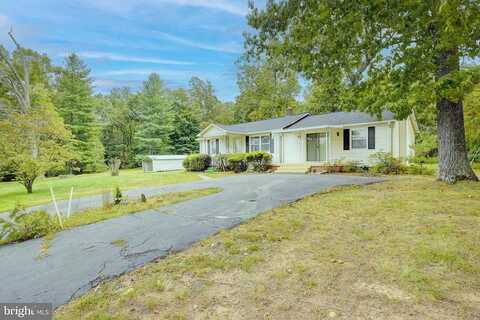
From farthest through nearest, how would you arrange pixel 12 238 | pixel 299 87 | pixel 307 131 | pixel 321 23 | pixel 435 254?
pixel 299 87, pixel 307 131, pixel 321 23, pixel 12 238, pixel 435 254

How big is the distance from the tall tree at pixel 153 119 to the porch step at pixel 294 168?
19988mm

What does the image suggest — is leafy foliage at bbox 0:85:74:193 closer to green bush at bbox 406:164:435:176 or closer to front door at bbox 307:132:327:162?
front door at bbox 307:132:327:162

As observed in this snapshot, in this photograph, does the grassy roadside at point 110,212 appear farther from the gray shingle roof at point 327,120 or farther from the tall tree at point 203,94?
the tall tree at point 203,94

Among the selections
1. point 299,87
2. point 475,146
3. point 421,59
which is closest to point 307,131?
point 475,146

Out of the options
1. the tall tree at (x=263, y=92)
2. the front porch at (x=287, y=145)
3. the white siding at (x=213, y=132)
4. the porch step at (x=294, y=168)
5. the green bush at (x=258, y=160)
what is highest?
the tall tree at (x=263, y=92)

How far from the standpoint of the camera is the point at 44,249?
4.14 m

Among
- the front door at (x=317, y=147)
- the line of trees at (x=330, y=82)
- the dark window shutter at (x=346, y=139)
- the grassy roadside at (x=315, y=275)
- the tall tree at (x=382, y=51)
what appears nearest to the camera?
the grassy roadside at (x=315, y=275)

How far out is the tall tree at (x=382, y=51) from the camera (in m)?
6.27

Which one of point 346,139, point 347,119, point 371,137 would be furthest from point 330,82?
point 347,119

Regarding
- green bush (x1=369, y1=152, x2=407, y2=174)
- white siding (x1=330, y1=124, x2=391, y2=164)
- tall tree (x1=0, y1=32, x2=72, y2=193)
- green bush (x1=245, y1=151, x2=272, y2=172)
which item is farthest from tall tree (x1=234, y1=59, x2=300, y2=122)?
tall tree (x1=0, y1=32, x2=72, y2=193)

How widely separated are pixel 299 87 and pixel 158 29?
2304 centimetres

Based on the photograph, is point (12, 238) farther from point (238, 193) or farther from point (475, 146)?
point (475, 146)

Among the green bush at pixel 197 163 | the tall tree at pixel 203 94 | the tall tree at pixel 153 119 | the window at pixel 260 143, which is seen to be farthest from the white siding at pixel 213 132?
the tall tree at pixel 203 94

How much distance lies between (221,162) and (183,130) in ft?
56.7
